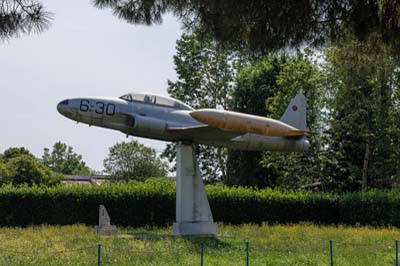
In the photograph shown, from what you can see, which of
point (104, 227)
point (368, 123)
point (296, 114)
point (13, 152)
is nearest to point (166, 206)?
point (104, 227)

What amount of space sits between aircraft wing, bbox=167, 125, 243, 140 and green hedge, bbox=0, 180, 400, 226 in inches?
269

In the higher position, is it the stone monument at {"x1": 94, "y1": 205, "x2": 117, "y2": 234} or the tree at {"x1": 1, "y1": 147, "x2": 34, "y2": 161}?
the tree at {"x1": 1, "y1": 147, "x2": 34, "y2": 161}

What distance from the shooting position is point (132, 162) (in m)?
69.2

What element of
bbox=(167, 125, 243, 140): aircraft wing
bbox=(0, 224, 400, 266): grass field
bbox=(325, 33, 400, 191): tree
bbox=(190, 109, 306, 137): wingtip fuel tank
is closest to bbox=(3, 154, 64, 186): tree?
bbox=(325, 33, 400, 191): tree

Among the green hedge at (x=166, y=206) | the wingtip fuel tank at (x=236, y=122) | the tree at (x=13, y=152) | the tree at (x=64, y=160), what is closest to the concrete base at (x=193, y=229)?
the wingtip fuel tank at (x=236, y=122)

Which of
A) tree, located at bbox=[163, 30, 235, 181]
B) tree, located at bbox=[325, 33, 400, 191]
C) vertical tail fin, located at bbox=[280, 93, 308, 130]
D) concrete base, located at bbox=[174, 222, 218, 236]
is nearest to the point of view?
concrete base, located at bbox=[174, 222, 218, 236]

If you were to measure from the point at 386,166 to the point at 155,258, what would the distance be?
78.0 ft

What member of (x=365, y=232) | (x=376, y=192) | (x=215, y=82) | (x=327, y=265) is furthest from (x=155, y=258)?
(x=215, y=82)

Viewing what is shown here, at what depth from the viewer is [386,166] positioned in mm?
34781

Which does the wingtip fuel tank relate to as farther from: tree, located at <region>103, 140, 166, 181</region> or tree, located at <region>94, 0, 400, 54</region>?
tree, located at <region>103, 140, 166, 181</region>

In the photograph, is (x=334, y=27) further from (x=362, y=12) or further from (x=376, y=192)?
(x=376, y=192)

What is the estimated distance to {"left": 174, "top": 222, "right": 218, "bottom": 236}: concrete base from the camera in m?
21.2

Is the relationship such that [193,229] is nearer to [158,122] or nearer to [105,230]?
[105,230]

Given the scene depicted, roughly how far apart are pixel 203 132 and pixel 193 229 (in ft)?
11.7
